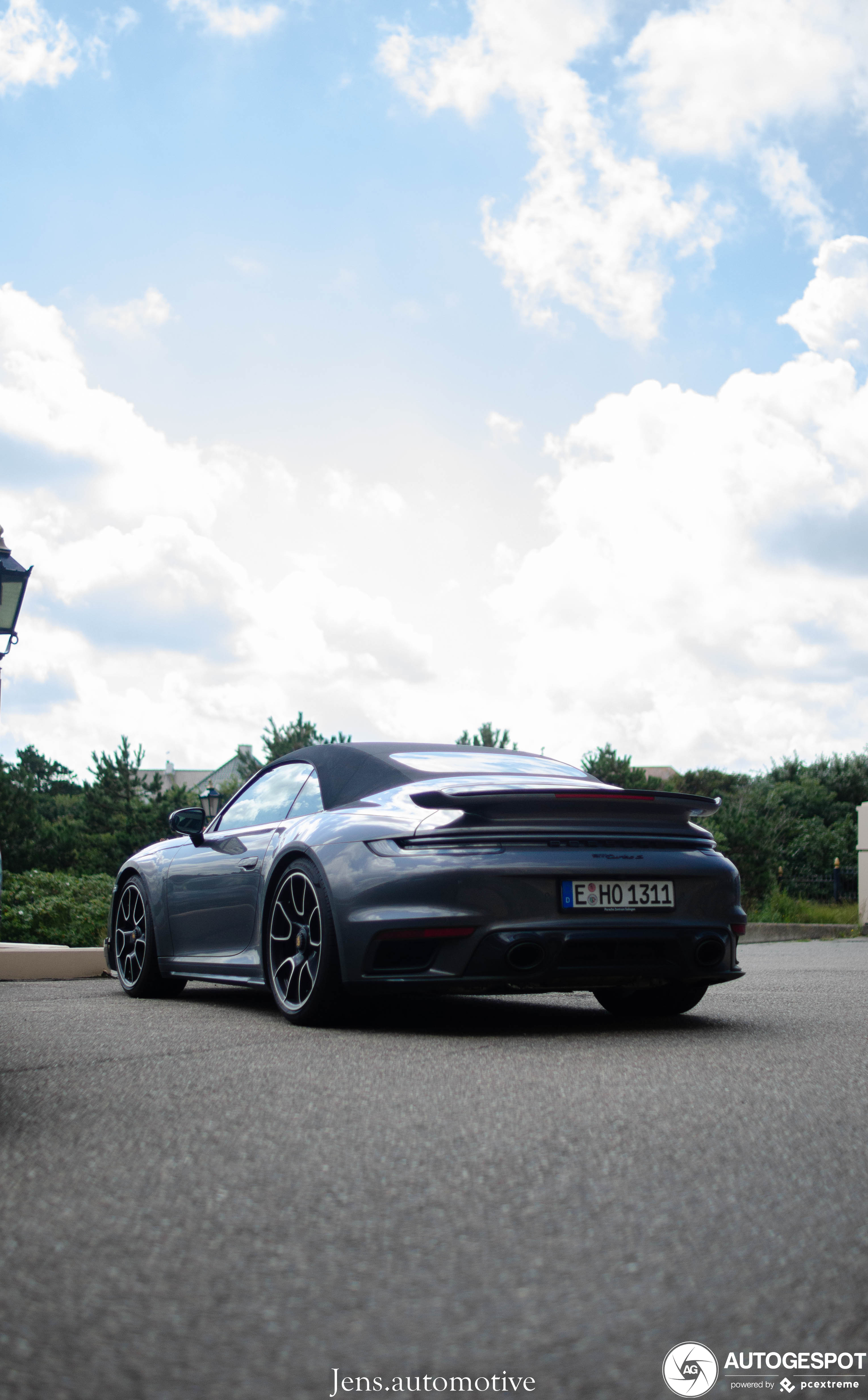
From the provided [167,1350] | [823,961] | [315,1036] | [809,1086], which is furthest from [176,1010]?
[823,961]

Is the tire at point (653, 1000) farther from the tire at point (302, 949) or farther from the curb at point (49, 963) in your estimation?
the curb at point (49, 963)

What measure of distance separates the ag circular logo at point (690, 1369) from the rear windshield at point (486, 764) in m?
3.96

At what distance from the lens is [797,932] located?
1978 centimetres

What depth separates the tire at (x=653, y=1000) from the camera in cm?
586

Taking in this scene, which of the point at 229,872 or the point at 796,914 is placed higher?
the point at 229,872

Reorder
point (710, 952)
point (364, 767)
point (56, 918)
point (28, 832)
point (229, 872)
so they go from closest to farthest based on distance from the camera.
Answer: point (710, 952) → point (364, 767) → point (229, 872) → point (56, 918) → point (28, 832)

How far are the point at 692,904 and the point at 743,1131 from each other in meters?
2.23

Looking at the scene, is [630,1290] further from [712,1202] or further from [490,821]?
[490,821]

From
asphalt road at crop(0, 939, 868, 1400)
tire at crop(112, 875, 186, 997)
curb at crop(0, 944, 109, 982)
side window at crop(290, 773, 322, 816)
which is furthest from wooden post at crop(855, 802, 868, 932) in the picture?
asphalt road at crop(0, 939, 868, 1400)

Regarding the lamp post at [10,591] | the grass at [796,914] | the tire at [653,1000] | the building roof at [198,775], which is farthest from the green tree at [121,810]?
the tire at [653,1000]

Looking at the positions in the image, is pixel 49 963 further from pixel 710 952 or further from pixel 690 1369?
pixel 690 1369

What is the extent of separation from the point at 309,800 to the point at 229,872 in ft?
2.16

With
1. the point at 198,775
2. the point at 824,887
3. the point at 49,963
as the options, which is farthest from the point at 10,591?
the point at 198,775

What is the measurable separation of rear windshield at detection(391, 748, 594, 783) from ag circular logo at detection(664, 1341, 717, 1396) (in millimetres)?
3955
